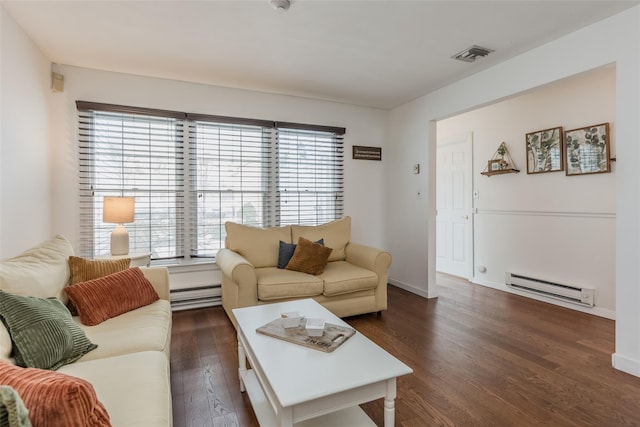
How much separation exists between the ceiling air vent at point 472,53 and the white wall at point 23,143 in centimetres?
345

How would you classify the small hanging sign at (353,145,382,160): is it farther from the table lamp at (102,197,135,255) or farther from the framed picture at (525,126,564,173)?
the table lamp at (102,197,135,255)

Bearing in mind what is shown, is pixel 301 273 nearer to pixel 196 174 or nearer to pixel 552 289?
pixel 196 174

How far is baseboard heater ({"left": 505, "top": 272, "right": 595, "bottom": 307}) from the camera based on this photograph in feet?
10.7

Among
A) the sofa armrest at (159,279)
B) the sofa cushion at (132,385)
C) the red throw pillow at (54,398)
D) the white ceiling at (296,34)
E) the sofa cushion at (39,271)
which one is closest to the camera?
the red throw pillow at (54,398)

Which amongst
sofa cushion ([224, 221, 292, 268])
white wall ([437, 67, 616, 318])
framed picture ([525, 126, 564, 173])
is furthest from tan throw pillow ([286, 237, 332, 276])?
framed picture ([525, 126, 564, 173])

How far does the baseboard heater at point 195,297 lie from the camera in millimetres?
3422

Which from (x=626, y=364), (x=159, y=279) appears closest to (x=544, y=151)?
(x=626, y=364)

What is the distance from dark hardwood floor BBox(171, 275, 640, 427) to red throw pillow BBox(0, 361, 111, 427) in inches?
41.4

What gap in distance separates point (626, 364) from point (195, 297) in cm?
365

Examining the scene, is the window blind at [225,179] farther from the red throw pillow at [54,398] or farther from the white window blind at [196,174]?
the red throw pillow at [54,398]

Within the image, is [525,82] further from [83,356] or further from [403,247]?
[83,356]

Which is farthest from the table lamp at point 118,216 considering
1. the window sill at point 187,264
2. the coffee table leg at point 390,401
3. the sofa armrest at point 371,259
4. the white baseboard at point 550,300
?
the white baseboard at point 550,300

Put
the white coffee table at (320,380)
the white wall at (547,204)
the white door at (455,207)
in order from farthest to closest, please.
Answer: the white door at (455,207) < the white wall at (547,204) < the white coffee table at (320,380)

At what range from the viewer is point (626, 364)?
7.01 ft
